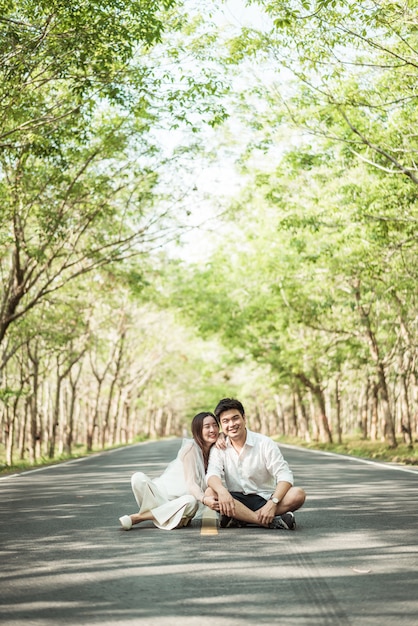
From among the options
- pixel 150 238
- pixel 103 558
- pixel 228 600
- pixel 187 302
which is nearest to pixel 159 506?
→ pixel 103 558

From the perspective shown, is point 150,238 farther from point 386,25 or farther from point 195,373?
point 195,373

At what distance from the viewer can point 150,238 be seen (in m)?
24.4

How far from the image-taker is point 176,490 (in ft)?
29.2

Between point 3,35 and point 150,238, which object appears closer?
point 3,35

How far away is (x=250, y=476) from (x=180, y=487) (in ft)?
2.74

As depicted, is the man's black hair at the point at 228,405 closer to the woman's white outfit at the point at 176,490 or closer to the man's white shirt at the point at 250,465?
the man's white shirt at the point at 250,465

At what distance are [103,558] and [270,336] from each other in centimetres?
3484

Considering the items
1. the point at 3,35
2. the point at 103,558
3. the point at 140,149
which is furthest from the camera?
the point at 140,149

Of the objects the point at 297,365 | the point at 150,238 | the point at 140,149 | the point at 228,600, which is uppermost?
the point at 140,149

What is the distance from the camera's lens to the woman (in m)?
8.52

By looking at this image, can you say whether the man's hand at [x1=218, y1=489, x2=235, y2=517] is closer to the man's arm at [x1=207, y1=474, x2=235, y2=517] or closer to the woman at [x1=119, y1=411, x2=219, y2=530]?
the man's arm at [x1=207, y1=474, x2=235, y2=517]

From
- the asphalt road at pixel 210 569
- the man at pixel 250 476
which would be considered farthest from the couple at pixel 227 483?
the asphalt road at pixel 210 569

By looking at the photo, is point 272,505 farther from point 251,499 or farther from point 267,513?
point 251,499

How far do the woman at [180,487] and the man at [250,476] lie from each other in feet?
0.89
